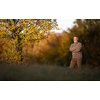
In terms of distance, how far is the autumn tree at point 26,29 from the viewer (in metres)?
7.65

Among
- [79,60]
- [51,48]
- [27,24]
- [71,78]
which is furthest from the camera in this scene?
[51,48]

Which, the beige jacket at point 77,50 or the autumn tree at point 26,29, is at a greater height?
the autumn tree at point 26,29

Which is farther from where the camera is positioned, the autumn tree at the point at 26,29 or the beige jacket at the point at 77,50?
the autumn tree at the point at 26,29

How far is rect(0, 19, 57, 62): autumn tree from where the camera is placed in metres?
7.65

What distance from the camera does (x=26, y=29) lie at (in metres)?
7.68

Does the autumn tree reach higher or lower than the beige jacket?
higher

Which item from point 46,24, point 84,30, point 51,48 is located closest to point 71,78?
point 46,24

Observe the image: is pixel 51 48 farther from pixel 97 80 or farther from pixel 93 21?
pixel 97 80

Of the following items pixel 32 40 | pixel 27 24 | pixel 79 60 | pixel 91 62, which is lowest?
pixel 91 62

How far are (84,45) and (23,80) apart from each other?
11.3 metres

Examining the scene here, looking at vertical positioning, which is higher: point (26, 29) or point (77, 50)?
point (26, 29)

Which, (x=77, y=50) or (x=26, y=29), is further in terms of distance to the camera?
(x=26, y=29)

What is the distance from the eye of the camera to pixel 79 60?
561cm

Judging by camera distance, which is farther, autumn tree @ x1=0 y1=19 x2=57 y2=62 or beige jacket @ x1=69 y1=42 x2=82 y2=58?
autumn tree @ x1=0 y1=19 x2=57 y2=62
